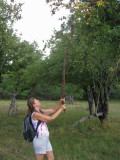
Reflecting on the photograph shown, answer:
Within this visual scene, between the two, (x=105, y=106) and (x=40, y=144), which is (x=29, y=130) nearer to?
(x=40, y=144)

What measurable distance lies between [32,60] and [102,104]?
8.23 m

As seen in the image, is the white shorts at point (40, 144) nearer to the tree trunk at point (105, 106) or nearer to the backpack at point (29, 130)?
the backpack at point (29, 130)

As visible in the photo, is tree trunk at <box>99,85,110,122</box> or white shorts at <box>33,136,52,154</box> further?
tree trunk at <box>99,85,110,122</box>

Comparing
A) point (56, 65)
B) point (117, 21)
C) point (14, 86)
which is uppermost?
point (117, 21)

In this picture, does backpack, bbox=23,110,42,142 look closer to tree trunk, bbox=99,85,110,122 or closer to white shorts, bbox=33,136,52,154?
white shorts, bbox=33,136,52,154

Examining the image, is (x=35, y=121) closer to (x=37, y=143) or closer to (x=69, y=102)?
(x=37, y=143)

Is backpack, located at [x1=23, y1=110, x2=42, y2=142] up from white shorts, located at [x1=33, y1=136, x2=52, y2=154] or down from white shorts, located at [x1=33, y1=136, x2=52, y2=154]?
up

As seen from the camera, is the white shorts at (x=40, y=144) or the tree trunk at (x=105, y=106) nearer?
the white shorts at (x=40, y=144)

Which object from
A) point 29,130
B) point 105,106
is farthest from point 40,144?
point 105,106

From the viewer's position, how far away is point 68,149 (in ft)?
24.1

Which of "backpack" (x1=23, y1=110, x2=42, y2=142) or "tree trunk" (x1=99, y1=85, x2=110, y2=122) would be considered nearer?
"backpack" (x1=23, y1=110, x2=42, y2=142)

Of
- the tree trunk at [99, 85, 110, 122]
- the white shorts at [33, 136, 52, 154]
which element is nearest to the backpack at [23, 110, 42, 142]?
the white shorts at [33, 136, 52, 154]

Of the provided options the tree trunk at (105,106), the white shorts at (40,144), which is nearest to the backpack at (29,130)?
the white shorts at (40,144)

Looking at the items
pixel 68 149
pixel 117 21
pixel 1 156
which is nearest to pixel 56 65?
pixel 117 21
